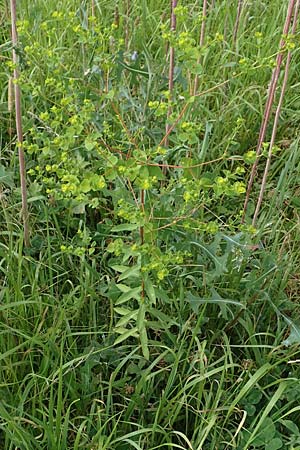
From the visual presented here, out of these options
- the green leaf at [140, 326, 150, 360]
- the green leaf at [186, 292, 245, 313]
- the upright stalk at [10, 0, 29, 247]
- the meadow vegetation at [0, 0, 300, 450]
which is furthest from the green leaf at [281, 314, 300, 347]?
the upright stalk at [10, 0, 29, 247]

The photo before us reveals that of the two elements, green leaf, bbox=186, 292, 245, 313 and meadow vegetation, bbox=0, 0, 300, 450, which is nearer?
meadow vegetation, bbox=0, 0, 300, 450

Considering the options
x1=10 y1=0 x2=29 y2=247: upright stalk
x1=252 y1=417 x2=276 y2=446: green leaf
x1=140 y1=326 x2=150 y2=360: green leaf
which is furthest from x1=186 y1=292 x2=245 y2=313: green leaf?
x1=10 y1=0 x2=29 y2=247: upright stalk

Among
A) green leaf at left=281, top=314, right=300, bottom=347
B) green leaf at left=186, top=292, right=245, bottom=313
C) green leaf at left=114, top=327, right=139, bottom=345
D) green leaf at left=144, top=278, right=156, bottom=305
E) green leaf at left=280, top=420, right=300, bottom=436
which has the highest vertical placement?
green leaf at left=144, top=278, right=156, bottom=305

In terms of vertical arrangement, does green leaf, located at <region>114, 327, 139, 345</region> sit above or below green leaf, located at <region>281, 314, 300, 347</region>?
above

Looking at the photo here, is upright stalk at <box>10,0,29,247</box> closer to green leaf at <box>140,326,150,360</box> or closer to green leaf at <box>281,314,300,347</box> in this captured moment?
green leaf at <box>140,326,150,360</box>

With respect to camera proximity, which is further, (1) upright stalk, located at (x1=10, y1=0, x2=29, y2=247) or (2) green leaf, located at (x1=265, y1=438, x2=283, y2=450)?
(1) upright stalk, located at (x1=10, y1=0, x2=29, y2=247)

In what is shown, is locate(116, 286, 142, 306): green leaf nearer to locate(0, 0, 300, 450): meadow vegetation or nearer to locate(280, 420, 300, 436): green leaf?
locate(0, 0, 300, 450): meadow vegetation

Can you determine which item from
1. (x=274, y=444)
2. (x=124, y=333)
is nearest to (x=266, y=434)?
(x=274, y=444)

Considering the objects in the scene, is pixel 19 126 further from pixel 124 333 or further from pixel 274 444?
pixel 274 444

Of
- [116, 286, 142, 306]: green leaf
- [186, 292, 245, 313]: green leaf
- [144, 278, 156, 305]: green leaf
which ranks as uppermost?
[144, 278, 156, 305]: green leaf

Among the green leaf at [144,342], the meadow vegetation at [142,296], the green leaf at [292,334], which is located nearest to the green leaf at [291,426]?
the meadow vegetation at [142,296]

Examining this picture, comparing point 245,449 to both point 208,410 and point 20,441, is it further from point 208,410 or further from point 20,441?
point 20,441

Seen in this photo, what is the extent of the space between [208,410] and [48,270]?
0.48 meters

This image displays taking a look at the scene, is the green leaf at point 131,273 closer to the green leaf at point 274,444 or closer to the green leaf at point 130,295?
the green leaf at point 130,295
